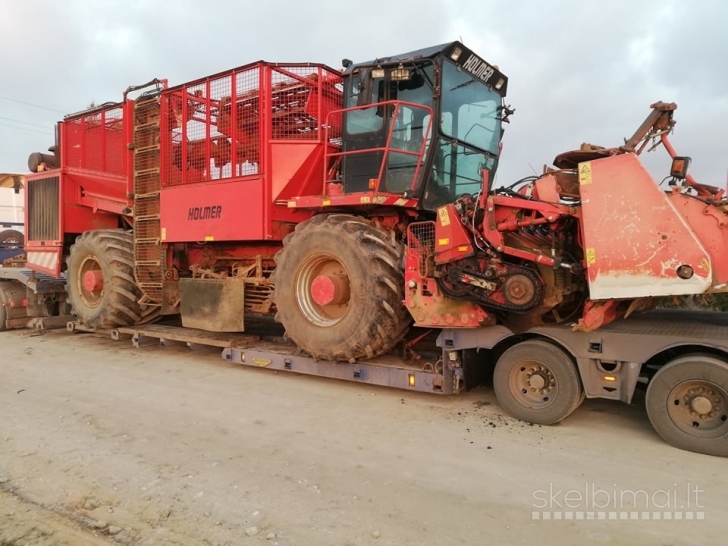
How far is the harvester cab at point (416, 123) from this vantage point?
212 inches

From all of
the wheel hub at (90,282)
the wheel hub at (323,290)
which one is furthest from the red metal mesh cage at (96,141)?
the wheel hub at (323,290)

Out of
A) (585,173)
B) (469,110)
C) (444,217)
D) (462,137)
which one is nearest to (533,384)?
(444,217)

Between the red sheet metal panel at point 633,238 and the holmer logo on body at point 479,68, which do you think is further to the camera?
the holmer logo on body at point 479,68

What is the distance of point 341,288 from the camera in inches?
216

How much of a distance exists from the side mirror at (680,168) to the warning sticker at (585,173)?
624 millimetres

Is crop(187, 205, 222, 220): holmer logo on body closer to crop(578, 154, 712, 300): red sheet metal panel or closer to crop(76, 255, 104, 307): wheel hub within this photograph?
crop(76, 255, 104, 307): wheel hub

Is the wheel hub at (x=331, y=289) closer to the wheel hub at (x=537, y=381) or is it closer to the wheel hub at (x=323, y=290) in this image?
the wheel hub at (x=323, y=290)

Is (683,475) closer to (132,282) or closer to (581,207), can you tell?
(581,207)

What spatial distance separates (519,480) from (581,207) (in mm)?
2177

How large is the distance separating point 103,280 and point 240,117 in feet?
11.6

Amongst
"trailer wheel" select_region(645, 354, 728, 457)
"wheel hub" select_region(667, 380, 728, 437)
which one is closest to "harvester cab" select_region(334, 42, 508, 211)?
"trailer wheel" select_region(645, 354, 728, 457)

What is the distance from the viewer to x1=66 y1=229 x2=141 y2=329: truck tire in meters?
7.81

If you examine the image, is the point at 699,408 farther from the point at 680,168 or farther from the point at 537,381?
the point at 680,168

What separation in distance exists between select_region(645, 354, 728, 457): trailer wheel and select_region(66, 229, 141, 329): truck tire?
7084 millimetres
